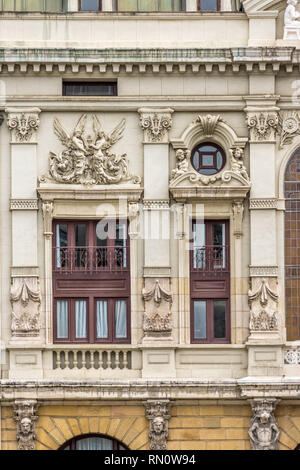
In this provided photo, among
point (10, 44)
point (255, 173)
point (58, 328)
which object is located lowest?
point (58, 328)

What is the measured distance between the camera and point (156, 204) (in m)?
52.2

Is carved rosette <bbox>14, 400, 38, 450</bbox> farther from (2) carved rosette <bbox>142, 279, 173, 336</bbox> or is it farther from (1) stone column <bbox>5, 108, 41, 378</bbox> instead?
(2) carved rosette <bbox>142, 279, 173, 336</bbox>

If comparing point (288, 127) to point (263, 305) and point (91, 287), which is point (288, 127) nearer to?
point (263, 305)

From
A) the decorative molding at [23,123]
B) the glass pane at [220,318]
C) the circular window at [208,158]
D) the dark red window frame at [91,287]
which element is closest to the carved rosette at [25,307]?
the dark red window frame at [91,287]

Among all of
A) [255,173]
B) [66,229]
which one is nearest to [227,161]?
[255,173]

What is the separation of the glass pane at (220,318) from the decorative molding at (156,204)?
275cm

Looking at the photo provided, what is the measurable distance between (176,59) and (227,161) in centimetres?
291

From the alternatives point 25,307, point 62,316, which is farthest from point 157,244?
point 25,307

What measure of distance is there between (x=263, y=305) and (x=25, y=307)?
599 centimetres

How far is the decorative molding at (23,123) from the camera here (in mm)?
52188

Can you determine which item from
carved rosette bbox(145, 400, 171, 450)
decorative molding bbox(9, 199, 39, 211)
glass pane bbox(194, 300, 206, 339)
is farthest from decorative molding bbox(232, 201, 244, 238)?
decorative molding bbox(9, 199, 39, 211)

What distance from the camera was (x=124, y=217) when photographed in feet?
172

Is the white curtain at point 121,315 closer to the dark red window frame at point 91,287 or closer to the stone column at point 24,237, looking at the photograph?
the dark red window frame at point 91,287
